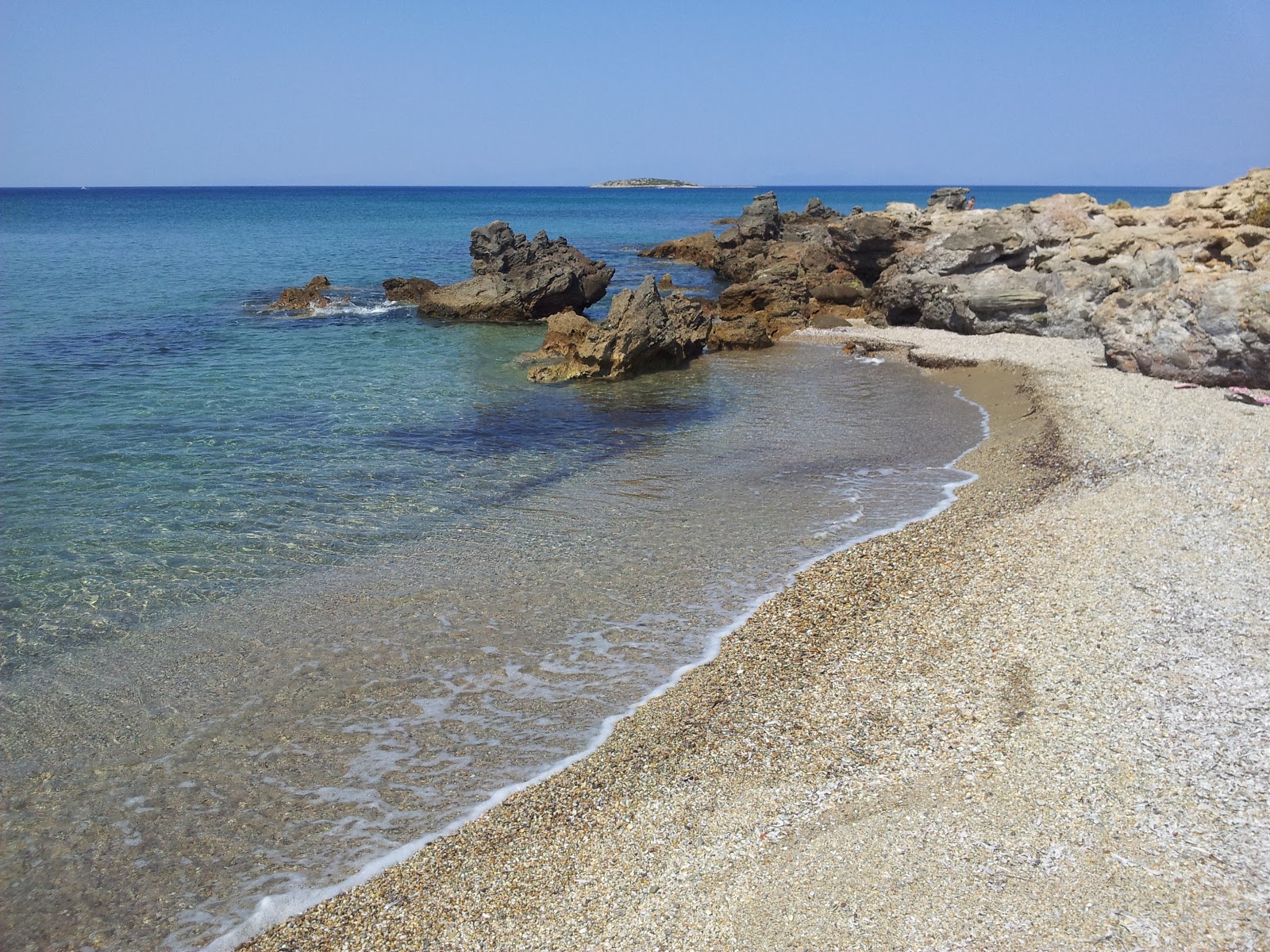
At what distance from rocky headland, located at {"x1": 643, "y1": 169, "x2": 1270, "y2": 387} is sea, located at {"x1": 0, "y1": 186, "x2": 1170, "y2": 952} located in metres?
3.90

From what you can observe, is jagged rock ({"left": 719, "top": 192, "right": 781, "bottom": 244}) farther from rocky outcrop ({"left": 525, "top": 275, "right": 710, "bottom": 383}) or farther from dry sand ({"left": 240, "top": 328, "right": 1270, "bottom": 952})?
dry sand ({"left": 240, "top": 328, "right": 1270, "bottom": 952})

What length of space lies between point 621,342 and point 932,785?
54.7ft

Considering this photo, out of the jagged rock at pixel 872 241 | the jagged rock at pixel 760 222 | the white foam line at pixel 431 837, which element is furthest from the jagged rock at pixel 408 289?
the white foam line at pixel 431 837

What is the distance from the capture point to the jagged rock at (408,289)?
3444cm

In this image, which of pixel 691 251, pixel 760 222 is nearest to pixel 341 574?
pixel 760 222

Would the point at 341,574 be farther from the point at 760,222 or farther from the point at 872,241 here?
the point at 760,222

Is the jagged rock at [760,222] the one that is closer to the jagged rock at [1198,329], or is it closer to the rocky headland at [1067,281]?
the rocky headland at [1067,281]

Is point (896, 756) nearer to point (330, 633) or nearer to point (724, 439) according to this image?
point (330, 633)

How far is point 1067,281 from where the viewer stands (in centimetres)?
2333

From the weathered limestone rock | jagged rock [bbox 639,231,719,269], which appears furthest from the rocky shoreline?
jagged rock [bbox 639,231,719,269]

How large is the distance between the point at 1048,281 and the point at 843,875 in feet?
71.8

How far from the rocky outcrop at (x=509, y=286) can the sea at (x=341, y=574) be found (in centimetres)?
705

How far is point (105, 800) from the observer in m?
6.36

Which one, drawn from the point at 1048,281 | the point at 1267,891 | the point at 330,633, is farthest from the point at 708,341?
the point at 1267,891
